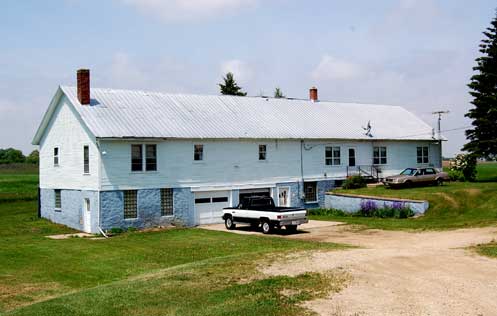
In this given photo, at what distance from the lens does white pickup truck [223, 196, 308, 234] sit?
29.5 m

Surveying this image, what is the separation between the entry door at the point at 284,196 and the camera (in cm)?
3976

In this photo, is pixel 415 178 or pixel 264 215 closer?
pixel 264 215

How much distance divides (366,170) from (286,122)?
7.49 metres

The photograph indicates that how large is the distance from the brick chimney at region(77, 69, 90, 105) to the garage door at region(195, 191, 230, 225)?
8.64 meters

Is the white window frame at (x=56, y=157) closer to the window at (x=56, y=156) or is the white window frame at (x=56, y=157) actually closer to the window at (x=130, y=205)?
the window at (x=56, y=156)

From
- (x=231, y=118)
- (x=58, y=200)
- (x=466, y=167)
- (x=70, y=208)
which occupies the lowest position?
(x=70, y=208)

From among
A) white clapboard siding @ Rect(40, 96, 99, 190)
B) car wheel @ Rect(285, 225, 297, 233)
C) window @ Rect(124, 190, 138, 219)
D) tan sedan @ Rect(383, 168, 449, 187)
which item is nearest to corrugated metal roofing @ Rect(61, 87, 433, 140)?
white clapboard siding @ Rect(40, 96, 99, 190)

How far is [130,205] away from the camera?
33.1 metres

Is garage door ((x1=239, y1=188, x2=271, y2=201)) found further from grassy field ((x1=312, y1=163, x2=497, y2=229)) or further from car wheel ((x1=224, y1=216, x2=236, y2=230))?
car wheel ((x1=224, y1=216, x2=236, y2=230))

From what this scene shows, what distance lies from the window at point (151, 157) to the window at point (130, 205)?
1.76 m

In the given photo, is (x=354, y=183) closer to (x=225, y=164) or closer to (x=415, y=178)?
(x=415, y=178)

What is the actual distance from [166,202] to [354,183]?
46.7 ft

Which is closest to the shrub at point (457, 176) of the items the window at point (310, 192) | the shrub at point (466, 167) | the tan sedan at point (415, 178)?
the shrub at point (466, 167)

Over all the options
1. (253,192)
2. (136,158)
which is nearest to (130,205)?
(136,158)
